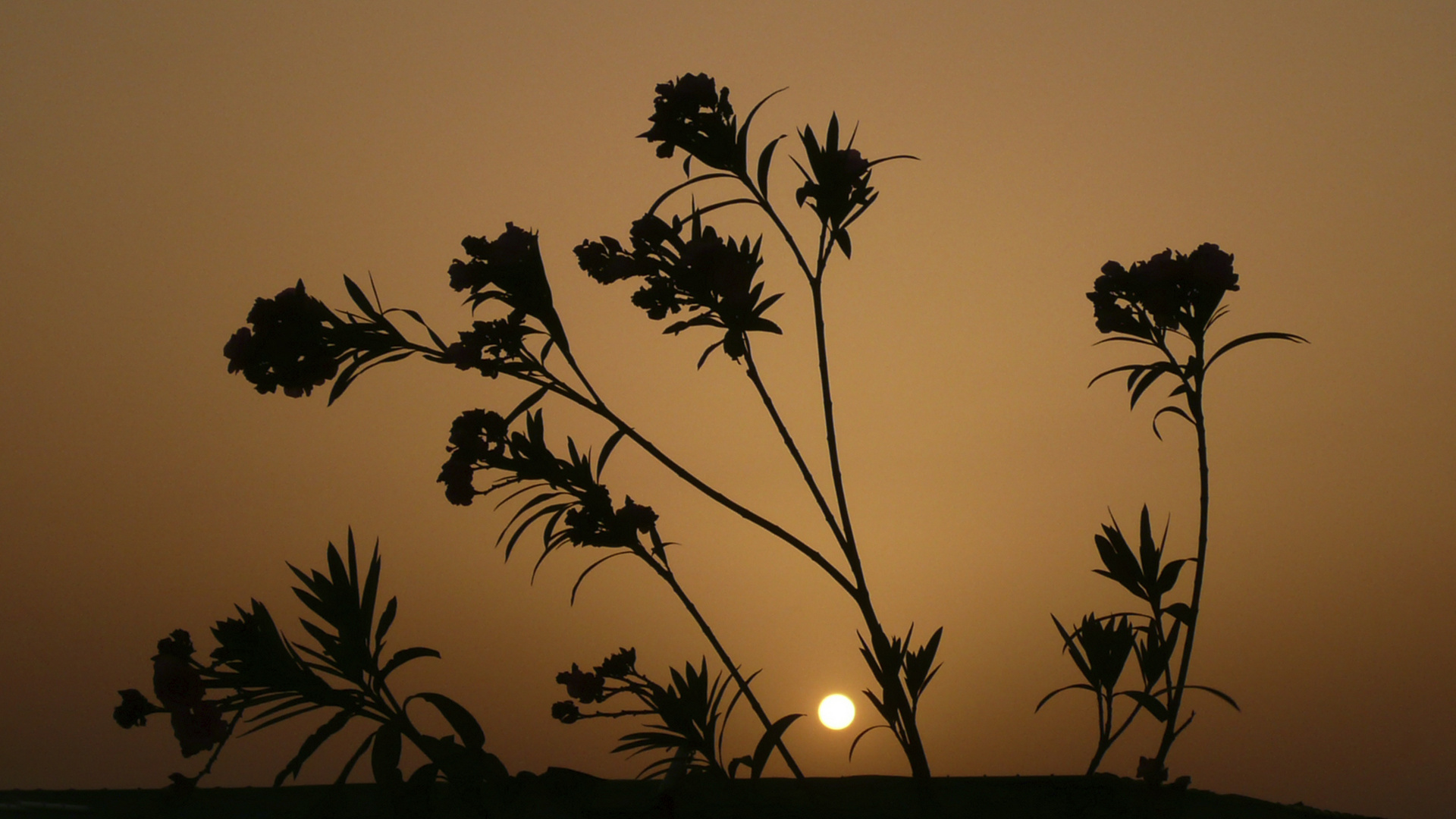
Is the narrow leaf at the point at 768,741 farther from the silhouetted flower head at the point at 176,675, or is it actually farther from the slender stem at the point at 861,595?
the silhouetted flower head at the point at 176,675

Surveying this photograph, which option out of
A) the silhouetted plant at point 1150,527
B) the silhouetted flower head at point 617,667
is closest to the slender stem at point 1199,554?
the silhouetted plant at point 1150,527

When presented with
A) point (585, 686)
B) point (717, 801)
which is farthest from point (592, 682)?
point (717, 801)

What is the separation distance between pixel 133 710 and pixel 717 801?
1.41 m

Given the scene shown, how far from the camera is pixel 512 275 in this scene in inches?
113

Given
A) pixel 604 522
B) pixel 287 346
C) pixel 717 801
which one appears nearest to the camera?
pixel 717 801

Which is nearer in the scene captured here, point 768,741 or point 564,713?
point 768,741

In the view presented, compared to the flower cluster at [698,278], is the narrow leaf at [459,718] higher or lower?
lower

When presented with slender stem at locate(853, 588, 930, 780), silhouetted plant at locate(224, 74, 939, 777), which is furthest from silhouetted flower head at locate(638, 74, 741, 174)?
slender stem at locate(853, 588, 930, 780)

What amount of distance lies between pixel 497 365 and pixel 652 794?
49.4 inches

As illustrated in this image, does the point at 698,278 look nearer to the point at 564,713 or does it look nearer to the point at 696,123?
the point at 696,123

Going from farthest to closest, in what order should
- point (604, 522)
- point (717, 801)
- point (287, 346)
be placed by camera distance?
point (604, 522)
point (287, 346)
point (717, 801)

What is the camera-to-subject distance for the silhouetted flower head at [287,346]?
2.72 metres

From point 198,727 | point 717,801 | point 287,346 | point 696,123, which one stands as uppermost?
point 696,123

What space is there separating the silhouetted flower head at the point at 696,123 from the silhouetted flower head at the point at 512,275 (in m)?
0.49
